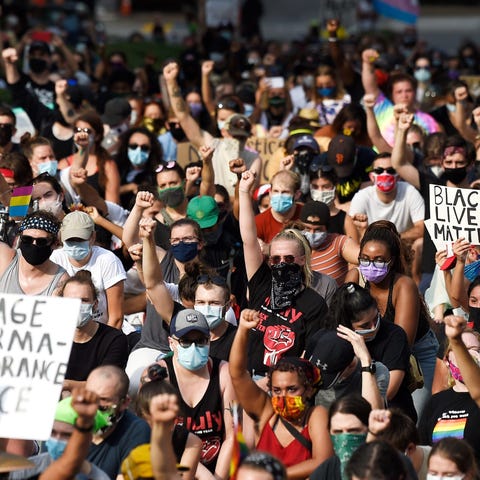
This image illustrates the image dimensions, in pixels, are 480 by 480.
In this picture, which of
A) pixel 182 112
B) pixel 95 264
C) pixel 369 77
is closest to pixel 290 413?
pixel 95 264

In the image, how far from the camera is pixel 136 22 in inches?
1700

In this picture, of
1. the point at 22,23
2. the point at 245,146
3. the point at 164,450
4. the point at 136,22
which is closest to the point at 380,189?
the point at 245,146

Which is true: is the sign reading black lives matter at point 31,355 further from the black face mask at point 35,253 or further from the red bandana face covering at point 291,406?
the black face mask at point 35,253

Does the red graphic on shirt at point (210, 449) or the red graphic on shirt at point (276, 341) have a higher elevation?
the red graphic on shirt at point (276, 341)

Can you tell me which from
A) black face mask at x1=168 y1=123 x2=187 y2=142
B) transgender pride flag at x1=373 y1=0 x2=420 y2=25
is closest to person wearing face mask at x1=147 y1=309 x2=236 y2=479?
black face mask at x1=168 y1=123 x2=187 y2=142

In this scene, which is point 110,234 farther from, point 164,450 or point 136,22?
point 136,22

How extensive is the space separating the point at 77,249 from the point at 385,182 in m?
2.62

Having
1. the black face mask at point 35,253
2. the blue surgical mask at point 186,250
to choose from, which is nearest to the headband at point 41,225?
the black face mask at point 35,253

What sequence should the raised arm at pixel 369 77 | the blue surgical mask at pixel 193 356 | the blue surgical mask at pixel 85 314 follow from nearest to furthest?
the blue surgical mask at pixel 193 356, the blue surgical mask at pixel 85 314, the raised arm at pixel 369 77

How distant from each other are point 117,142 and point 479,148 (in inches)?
127

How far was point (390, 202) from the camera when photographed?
11195mm

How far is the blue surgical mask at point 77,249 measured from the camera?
962 centimetres

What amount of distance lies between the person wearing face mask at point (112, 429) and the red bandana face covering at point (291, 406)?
703mm

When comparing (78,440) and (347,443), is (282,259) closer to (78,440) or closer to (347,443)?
(347,443)
